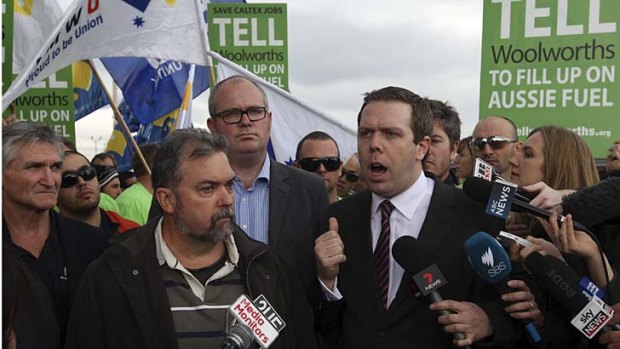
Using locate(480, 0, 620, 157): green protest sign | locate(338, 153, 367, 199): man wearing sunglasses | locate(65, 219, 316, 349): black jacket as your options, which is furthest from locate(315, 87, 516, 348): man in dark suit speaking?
locate(338, 153, 367, 199): man wearing sunglasses

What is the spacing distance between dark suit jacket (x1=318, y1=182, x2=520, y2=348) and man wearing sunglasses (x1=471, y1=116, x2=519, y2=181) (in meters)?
1.98

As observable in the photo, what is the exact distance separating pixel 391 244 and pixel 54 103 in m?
5.08

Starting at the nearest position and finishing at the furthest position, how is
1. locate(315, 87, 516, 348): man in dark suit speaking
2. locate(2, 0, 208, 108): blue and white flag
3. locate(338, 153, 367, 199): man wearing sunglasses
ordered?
locate(315, 87, 516, 348): man in dark suit speaking
locate(2, 0, 208, 108): blue and white flag
locate(338, 153, 367, 199): man wearing sunglasses

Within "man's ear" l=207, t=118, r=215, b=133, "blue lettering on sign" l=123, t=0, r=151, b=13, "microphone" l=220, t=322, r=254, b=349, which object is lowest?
"microphone" l=220, t=322, r=254, b=349

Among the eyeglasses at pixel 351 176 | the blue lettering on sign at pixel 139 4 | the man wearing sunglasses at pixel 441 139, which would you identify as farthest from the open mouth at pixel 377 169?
the blue lettering on sign at pixel 139 4

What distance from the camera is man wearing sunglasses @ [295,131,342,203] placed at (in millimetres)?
5164

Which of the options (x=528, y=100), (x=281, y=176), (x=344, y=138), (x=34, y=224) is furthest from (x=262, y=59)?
(x=34, y=224)

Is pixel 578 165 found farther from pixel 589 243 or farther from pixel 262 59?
pixel 262 59

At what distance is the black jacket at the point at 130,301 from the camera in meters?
2.51

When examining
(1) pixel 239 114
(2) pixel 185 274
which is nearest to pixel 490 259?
(2) pixel 185 274

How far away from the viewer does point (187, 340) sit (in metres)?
2.56

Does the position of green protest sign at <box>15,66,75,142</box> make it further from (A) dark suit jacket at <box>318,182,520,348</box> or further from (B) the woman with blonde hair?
(B) the woman with blonde hair

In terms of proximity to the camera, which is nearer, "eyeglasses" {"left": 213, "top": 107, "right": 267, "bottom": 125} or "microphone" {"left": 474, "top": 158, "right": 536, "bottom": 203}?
"microphone" {"left": 474, "top": 158, "right": 536, "bottom": 203}

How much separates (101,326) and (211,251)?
20.4 inches
